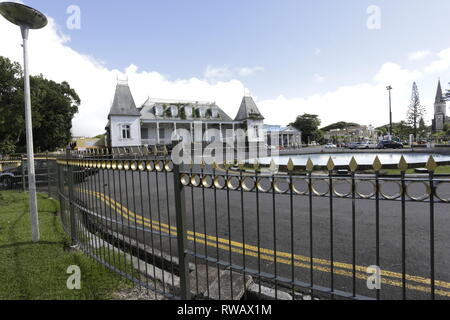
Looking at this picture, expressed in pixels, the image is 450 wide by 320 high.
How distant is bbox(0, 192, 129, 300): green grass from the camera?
119 inches

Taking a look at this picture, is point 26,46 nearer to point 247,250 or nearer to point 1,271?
point 1,271

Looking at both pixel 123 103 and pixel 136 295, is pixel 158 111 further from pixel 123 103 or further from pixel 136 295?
pixel 136 295

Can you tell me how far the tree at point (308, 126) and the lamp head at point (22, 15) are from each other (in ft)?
231

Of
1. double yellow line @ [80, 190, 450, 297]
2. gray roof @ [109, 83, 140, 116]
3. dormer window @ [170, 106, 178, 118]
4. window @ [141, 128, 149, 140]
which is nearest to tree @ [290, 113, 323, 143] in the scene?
dormer window @ [170, 106, 178, 118]

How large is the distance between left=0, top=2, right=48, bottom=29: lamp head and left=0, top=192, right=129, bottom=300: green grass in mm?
3702

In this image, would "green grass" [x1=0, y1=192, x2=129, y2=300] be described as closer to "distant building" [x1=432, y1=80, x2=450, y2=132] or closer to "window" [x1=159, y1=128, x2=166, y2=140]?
"window" [x1=159, y1=128, x2=166, y2=140]

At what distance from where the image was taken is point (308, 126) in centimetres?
7050

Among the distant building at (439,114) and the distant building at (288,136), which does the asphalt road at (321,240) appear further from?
the distant building at (439,114)

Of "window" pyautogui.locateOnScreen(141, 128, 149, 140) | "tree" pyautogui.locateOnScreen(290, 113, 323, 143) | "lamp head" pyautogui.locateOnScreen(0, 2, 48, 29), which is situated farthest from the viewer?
"tree" pyautogui.locateOnScreen(290, 113, 323, 143)

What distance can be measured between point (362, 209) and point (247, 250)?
3.45 meters

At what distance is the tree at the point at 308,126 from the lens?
70500 millimetres

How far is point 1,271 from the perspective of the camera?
11.5 ft

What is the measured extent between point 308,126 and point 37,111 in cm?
6211
